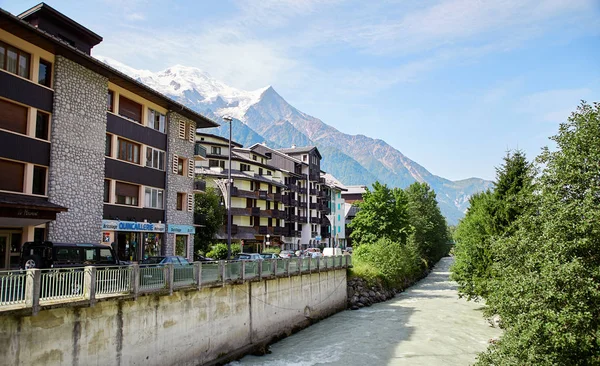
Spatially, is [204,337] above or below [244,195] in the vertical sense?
below

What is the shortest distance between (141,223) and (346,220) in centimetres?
8272

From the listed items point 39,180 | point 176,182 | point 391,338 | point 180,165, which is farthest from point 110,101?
→ point 391,338

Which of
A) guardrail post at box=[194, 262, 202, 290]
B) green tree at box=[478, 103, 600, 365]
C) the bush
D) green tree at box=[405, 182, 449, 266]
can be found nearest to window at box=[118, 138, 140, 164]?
guardrail post at box=[194, 262, 202, 290]

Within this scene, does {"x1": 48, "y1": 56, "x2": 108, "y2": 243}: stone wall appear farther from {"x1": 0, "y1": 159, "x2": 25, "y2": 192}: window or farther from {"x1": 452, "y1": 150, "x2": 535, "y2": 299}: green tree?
{"x1": 452, "y1": 150, "x2": 535, "y2": 299}: green tree

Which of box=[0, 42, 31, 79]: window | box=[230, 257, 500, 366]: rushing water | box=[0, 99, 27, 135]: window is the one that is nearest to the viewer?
box=[230, 257, 500, 366]: rushing water

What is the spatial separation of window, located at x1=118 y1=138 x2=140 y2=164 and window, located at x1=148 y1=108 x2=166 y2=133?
2279mm

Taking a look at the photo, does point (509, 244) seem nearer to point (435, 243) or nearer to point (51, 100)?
point (51, 100)

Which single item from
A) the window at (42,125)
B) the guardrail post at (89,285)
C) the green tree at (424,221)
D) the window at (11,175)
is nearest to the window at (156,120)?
the window at (42,125)

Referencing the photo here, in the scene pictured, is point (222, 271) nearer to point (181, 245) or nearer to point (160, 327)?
point (160, 327)

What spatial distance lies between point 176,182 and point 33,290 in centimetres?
2648

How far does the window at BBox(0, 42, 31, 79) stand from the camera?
2439 cm

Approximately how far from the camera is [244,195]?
214ft

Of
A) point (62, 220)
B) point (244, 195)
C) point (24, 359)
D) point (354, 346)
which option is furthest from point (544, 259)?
point (244, 195)

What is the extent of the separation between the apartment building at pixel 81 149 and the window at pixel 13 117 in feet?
0.17
